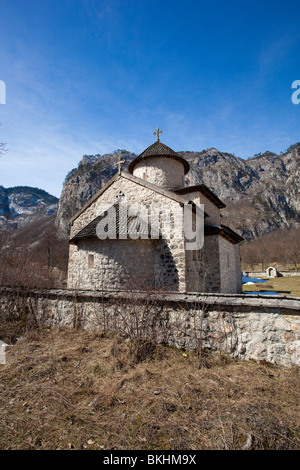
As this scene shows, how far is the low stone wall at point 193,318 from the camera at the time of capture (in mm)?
3816

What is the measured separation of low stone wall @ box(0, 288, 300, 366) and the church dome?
9.17m

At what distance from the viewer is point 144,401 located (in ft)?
10.1

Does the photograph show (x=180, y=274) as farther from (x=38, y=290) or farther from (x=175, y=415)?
(x=175, y=415)

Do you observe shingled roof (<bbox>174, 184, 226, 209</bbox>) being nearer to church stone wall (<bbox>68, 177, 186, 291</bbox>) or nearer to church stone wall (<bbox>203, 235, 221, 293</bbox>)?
church stone wall (<bbox>68, 177, 186, 291</bbox>)

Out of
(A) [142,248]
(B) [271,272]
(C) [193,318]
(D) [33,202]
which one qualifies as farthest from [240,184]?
(C) [193,318]

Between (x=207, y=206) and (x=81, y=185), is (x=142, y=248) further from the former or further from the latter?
(x=81, y=185)

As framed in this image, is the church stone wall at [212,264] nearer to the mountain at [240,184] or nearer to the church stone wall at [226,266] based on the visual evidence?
the church stone wall at [226,266]

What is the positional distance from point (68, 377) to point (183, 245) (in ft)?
19.6

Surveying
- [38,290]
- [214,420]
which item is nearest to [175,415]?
[214,420]

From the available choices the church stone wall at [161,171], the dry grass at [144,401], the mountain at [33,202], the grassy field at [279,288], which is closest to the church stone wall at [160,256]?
the church stone wall at [161,171]

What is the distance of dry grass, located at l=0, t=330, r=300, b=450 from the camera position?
2.42 metres

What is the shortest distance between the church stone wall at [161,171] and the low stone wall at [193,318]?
9094 mm

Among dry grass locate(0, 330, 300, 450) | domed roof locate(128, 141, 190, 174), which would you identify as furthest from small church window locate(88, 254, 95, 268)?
domed roof locate(128, 141, 190, 174)

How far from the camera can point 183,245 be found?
873 centimetres
